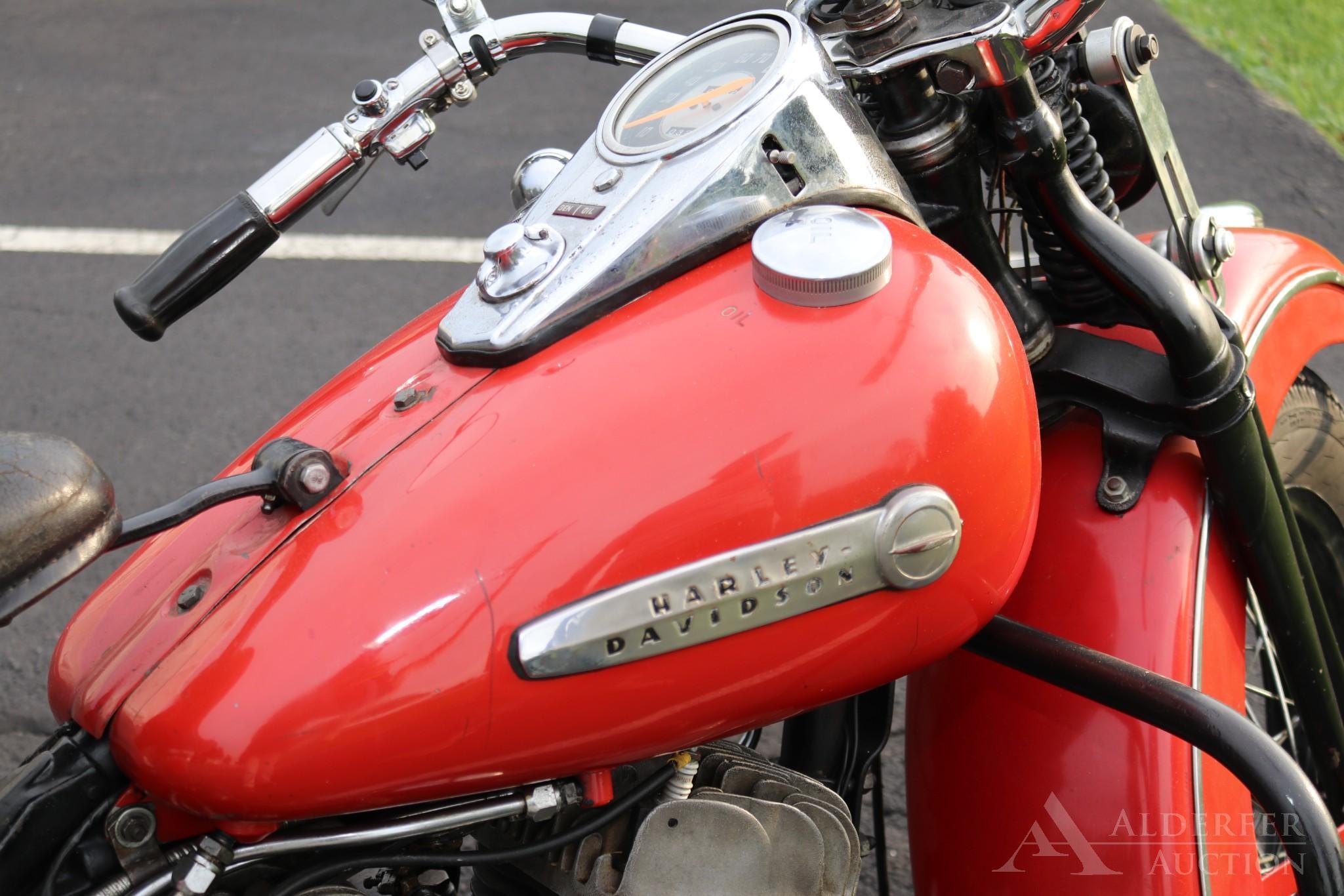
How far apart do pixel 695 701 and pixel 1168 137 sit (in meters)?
0.90

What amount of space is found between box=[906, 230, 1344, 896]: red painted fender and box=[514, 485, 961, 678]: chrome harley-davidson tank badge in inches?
15.4

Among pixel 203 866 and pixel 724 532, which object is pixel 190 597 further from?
pixel 724 532

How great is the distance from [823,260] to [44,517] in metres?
0.61

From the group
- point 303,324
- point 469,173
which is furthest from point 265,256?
point 469,173

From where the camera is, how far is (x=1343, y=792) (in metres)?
1.53

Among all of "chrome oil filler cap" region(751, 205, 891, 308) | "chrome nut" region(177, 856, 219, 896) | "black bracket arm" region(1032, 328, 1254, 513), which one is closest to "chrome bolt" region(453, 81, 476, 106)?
"chrome oil filler cap" region(751, 205, 891, 308)

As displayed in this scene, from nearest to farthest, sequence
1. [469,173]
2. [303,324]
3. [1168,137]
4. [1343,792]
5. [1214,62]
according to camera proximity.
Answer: [1168,137] → [1343,792] → [303,324] → [469,173] → [1214,62]

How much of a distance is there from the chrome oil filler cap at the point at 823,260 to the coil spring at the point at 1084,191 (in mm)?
355

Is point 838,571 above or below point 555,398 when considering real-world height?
below

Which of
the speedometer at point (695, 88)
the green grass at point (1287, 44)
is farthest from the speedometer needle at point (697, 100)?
the green grass at point (1287, 44)

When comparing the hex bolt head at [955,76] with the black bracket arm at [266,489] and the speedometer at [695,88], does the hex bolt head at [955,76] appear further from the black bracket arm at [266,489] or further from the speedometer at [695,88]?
the black bracket arm at [266,489]

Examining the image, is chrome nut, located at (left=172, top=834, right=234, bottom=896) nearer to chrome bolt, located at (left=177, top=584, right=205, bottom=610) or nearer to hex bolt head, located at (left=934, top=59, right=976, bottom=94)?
chrome bolt, located at (left=177, top=584, right=205, bottom=610)

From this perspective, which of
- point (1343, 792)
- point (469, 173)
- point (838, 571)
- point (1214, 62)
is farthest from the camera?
point (1214, 62)

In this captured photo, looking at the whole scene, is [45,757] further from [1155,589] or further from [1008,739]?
[1155,589]
